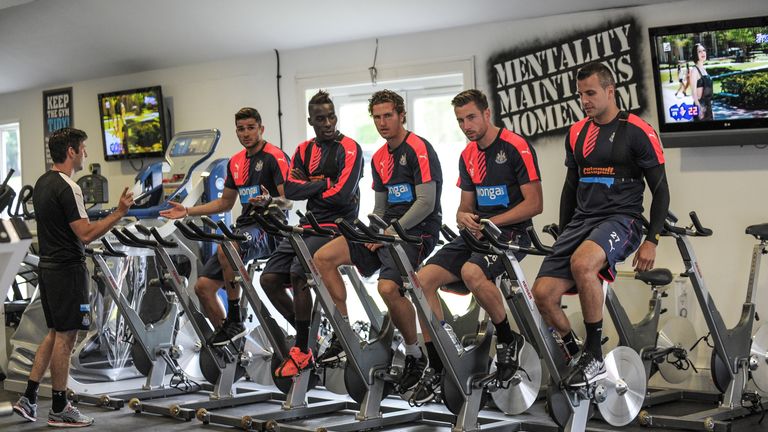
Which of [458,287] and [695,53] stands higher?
[695,53]

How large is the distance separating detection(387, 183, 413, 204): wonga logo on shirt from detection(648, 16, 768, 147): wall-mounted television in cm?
189

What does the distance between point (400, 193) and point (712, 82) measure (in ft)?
6.91

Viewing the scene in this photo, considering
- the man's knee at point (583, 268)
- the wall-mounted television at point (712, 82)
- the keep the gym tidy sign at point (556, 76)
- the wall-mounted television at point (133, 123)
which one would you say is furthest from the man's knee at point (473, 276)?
the wall-mounted television at point (133, 123)

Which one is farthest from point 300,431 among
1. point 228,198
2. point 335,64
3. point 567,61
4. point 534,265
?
point 335,64

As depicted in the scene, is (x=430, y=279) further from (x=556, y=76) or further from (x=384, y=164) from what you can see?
(x=556, y=76)

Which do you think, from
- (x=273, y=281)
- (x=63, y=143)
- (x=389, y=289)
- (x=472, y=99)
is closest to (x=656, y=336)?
(x=389, y=289)

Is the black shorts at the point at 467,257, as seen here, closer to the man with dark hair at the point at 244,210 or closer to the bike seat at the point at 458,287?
the bike seat at the point at 458,287

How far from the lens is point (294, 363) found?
572 centimetres

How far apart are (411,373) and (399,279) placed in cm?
52

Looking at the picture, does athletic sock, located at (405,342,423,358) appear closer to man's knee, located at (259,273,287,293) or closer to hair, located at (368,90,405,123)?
man's knee, located at (259,273,287,293)

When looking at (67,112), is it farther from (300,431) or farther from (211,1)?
(300,431)

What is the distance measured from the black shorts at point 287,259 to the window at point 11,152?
6.68 m

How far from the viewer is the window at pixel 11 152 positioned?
38.5ft

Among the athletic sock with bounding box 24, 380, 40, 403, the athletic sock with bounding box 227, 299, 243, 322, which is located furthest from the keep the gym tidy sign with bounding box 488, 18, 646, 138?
the athletic sock with bounding box 24, 380, 40, 403
